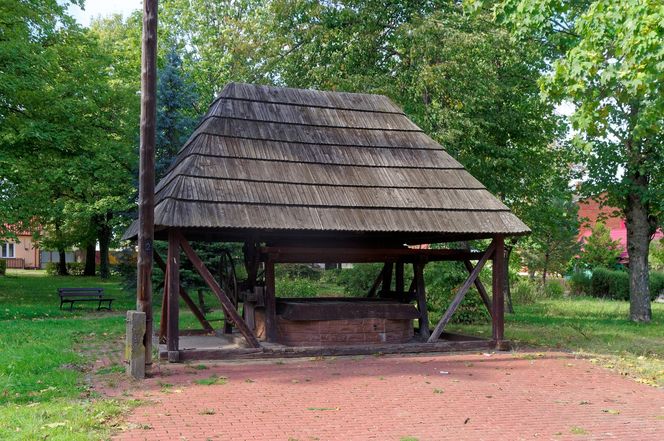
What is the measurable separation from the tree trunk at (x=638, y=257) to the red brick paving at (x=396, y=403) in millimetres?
10815

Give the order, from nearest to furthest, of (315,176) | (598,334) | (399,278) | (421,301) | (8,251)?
(315,176) → (421,301) → (399,278) → (598,334) → (8,251)

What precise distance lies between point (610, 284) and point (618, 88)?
803 inches

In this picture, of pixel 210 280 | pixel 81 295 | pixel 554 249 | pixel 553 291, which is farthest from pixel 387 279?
pixel 554 249

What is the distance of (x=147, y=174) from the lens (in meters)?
10.6

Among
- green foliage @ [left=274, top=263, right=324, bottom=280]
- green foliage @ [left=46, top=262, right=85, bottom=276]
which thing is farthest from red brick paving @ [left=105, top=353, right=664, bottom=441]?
green foliage @ [left=46, top=262, right=85, bottom=276]

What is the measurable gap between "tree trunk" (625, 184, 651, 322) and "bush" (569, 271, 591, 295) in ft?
39.6

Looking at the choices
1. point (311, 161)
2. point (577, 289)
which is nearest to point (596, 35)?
point (311, 161)

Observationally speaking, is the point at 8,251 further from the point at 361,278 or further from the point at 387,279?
the point at 387,279

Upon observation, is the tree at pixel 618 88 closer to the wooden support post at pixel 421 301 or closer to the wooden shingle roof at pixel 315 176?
the wooden shingle roof at pixel 315 176

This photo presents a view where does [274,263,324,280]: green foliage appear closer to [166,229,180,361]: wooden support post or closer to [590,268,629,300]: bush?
[590,268,629,300]: bush

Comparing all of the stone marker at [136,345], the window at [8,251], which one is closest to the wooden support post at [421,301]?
the stone marker at [136,345]

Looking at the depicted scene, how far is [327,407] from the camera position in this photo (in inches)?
336

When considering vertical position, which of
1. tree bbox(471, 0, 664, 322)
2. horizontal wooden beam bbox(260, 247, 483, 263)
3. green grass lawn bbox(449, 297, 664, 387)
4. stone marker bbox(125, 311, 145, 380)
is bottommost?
green grass lawn bbox(449, 297, 664, 387)

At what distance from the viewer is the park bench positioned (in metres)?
22.8
